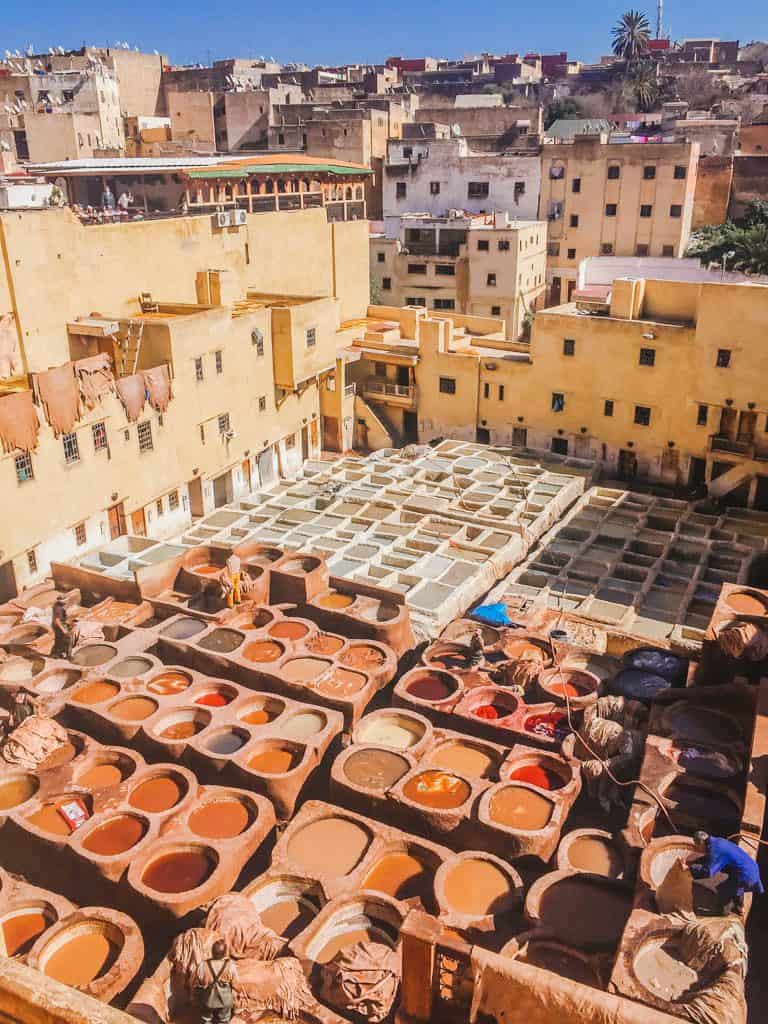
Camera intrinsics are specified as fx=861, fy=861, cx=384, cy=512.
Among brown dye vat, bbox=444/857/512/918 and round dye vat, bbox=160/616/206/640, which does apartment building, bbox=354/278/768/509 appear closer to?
round dye vat, bbox=160/616/206/640

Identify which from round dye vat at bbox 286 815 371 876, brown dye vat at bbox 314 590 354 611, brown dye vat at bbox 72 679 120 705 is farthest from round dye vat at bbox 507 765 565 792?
brown dye vat at bbox 72 679 120 705

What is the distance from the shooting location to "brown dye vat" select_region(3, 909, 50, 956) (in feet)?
40.4

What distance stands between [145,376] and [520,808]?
17.5m

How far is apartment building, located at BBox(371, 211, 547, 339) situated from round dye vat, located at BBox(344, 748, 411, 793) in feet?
120

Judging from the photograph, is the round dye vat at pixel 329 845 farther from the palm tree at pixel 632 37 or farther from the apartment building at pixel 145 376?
the palm tree at pixel 632 37

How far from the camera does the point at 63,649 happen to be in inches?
773

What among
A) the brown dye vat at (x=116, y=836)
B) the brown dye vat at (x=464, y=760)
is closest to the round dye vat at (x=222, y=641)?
the brown dye vat at (x=116, y=836)

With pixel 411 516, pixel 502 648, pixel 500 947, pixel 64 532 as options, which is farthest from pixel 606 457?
pixel 500 947

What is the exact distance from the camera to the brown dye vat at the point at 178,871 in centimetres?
1327

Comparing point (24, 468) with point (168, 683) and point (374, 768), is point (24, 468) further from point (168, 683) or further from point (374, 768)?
point (374, 768)

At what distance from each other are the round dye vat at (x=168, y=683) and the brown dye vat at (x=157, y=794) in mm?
2891

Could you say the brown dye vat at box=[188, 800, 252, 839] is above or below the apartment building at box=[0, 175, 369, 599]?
below

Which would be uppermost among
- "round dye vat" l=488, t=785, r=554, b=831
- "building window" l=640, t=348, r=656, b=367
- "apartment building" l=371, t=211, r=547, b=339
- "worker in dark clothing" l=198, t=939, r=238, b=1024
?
"apartment building" l=371, t=211, r=547, b=339

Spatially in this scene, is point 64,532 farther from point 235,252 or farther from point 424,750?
point 235,252
